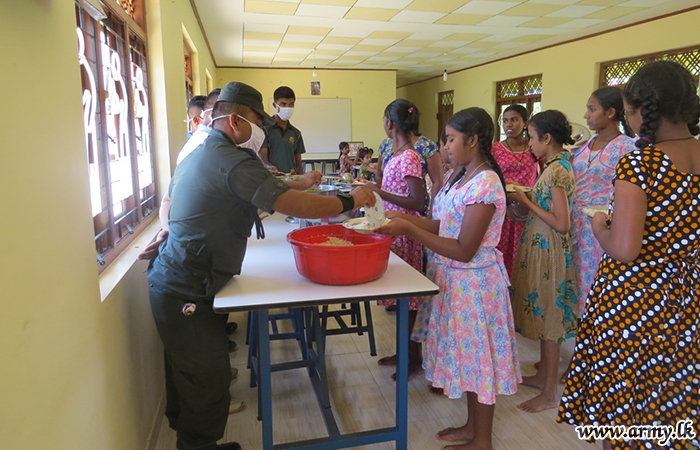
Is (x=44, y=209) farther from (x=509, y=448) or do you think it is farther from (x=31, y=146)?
(x=509, y=448)

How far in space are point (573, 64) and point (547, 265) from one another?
6.30 metres

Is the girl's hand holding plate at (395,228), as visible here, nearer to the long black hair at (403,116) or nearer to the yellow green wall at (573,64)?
the long black hair at (403,116)

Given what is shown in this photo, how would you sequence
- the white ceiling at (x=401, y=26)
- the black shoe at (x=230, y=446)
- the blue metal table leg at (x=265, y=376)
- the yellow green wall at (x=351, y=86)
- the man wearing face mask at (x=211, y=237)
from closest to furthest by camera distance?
the man wearing face mask at (x=211, y=237)
the blue metal table leg at (x=265, y=376)
the black shoe at (x=230, y=446)
the white ceiling at (x=401, y=26)
the yellow green wall at (x=351, y=86)

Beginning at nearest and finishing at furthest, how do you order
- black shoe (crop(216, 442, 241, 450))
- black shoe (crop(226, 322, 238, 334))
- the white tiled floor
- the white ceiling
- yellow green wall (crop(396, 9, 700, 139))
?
black shoe (crop(216, 442, 241, 450)) < the white tiled floor < black shoe (crop(226, 322, 238, 334)) < the white ceiling < yellow green wall (crop(396, 9, 700, 139))

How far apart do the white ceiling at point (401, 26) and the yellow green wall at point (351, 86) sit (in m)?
0.94

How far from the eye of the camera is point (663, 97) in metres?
1.36

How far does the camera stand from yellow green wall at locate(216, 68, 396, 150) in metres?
10.2

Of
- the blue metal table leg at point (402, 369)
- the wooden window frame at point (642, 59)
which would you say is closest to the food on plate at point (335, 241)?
the blue metal table leg at point (402, 369)

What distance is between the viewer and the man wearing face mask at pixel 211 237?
1.47m

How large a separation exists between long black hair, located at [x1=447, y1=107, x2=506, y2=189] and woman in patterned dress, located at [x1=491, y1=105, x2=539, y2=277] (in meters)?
1.37

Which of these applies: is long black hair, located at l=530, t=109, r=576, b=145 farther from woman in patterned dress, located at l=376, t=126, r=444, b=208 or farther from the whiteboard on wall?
the whiteboard on wall

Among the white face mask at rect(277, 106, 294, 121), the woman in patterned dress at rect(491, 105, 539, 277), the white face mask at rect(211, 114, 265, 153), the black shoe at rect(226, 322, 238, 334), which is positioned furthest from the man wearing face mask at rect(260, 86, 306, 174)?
the white face mask at rect(211, 114, 265, 153)

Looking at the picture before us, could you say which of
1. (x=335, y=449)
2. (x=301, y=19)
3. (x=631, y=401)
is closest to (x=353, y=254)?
(x=335, y=449)

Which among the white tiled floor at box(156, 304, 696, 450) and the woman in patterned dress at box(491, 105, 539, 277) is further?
the woman in patterned dress at box(491, 105, 539, 277)
